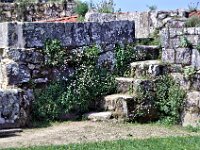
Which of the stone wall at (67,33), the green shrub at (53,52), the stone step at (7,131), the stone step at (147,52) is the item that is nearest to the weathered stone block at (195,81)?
the stone step at (147,52)

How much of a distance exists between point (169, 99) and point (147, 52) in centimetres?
135

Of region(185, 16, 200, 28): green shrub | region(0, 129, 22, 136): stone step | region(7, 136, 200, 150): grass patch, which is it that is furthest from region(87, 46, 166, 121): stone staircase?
region(7, 136, 200, 150): grass patch

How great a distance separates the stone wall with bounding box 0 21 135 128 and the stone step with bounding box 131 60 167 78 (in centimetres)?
57

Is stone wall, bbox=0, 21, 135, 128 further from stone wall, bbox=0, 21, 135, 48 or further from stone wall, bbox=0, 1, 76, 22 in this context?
stone wall, bbox=0, 1, 76, 22

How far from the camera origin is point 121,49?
458 inches

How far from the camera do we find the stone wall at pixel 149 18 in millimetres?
12469

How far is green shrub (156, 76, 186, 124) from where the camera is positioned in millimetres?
10688

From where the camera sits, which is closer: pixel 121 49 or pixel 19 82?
pixel 19 82

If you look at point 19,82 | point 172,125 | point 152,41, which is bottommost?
point 172,125

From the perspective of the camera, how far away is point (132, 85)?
1077 cm

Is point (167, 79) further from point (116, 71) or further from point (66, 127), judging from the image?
point (66, 127)

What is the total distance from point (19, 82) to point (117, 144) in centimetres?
279

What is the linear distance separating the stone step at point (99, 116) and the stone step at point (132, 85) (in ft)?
2.11

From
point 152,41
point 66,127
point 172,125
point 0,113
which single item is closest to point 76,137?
point 66,127
